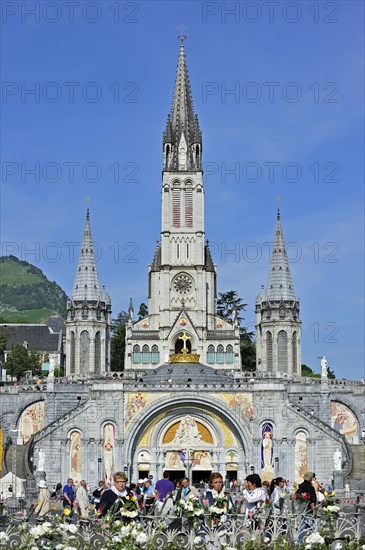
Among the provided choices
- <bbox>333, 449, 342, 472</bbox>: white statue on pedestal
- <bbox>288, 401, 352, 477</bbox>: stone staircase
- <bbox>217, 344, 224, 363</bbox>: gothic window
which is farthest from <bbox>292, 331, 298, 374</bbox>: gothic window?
<bbox>333, 449, 342, 472</bbox>: white statue on pedestal

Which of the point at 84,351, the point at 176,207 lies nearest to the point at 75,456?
the point at 84,351

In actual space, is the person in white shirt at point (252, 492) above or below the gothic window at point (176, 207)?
below

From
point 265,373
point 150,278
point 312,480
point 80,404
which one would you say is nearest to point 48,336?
point 150,278

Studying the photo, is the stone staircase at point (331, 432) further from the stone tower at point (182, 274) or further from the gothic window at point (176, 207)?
the gothic window at point (176, 207)

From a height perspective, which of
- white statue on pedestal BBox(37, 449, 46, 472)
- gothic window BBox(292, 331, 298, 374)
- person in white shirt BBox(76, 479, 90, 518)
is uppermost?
gothic window BBox(292, 331, 298, 374)

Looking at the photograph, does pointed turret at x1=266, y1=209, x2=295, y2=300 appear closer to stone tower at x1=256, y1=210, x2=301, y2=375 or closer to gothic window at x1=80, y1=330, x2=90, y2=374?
stone tower at x1=256, y1=210, x2=301, y2=375

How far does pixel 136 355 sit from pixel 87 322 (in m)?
5.39

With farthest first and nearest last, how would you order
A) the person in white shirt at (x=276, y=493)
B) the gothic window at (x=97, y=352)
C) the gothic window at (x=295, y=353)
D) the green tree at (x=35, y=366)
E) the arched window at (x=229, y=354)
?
the green tree at (x=35, y=366) < the arched window at (x=229, y=354) < the gothic window at (x=97, y=352) < the gothic window at (x=295, y=353) < the person in white shirt at (x=276, y=493)

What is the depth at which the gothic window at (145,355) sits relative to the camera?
9294 cm

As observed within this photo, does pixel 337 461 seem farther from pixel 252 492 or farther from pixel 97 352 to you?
pixel 252 492

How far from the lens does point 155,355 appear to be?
9306cm

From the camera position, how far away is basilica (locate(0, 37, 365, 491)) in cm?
6494

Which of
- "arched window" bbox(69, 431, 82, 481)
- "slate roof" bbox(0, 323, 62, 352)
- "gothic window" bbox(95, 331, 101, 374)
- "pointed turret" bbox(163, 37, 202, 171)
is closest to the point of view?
"arched window" bbox(69, 431, 82, 481)

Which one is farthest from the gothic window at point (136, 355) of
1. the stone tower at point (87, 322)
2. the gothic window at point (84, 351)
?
the gothic window at point (84, 351)
